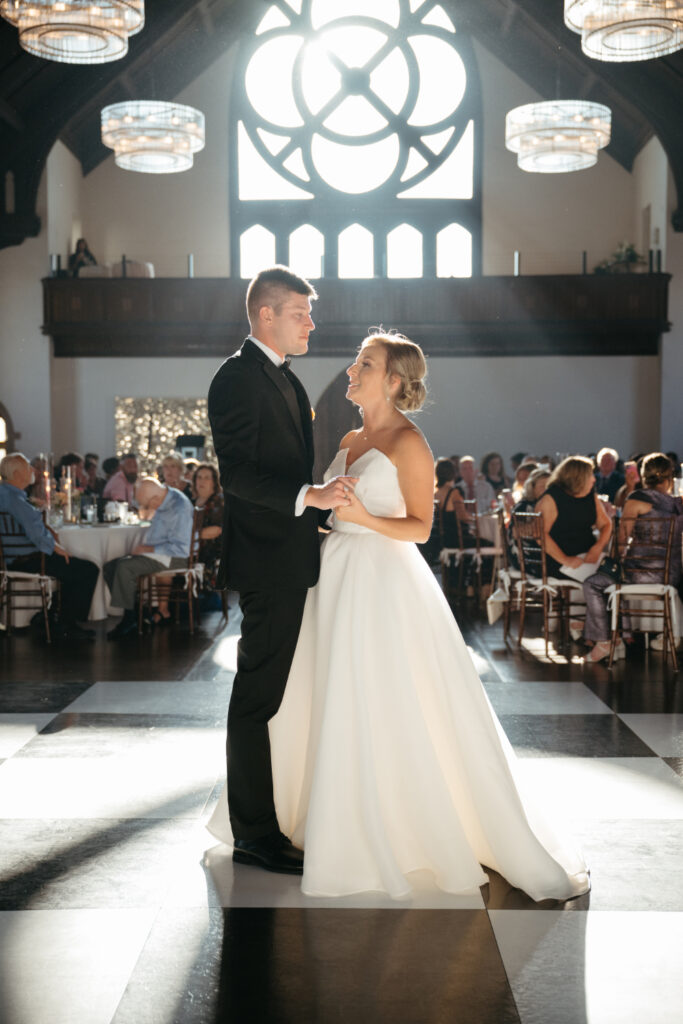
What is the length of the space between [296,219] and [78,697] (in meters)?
13.3

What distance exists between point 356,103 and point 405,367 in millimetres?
15659

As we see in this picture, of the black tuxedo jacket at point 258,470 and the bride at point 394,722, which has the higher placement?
the black tuxedo jacket at point 258,470

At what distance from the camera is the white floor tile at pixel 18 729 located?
15.0 feet

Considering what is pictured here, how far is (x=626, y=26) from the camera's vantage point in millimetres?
9781

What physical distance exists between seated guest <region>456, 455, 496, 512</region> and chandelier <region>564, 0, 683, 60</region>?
13.6 ft

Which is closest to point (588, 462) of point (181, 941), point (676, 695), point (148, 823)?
point (676, 695)

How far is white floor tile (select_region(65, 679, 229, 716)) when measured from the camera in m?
5.27

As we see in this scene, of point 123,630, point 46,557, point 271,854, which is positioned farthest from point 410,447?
point 46,557

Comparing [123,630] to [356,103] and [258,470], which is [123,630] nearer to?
[258,470]

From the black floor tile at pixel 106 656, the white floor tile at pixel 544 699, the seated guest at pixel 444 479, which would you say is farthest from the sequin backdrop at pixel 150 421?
the white floor tile at pixel 544 699

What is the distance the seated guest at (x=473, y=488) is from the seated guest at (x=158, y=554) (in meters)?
3.93

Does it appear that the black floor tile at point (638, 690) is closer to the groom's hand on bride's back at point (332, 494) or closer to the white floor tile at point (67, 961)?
the groom's hand on bride's back at point (332, 494)

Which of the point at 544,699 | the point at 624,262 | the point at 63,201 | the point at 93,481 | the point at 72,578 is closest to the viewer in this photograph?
the point at 544,699

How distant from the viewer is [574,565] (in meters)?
6.93
